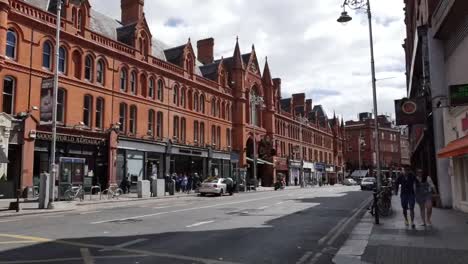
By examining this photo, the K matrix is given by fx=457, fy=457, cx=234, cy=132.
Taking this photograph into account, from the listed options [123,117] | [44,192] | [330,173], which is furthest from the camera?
[330,173]

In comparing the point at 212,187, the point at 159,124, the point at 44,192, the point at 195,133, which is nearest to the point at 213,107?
the point at 195,133

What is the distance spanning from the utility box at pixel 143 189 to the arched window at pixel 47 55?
10356 mm

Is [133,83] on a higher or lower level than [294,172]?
higher

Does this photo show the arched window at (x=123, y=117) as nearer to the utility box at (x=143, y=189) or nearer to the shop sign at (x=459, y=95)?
the utility box at (x=143, y=189)

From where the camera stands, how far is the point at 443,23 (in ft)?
64.1

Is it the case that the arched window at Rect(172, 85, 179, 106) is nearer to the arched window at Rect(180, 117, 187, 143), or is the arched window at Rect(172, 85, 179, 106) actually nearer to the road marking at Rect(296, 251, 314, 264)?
the arched window at Rect(180, 117, 187, 143)

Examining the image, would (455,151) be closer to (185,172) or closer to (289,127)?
(185,172)

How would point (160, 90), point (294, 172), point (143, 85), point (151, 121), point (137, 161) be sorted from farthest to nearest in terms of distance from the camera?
point (294, 172) → point (160, 90) → point (151, 121) → point (143, 85) → point (137, 161)

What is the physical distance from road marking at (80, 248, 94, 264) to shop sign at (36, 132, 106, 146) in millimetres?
21768

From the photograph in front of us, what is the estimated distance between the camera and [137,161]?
3894 cm

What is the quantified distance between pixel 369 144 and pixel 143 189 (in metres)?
101

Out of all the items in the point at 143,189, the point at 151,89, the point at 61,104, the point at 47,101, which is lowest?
the point at 143,189

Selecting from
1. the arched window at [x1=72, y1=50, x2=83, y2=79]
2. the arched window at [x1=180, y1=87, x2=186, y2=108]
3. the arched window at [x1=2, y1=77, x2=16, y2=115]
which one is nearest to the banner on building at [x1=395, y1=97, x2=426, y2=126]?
the arched window at [x1=2, y1=77, x2=16, y2=115]

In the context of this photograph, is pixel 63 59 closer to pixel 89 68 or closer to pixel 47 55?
pixel 47 55
